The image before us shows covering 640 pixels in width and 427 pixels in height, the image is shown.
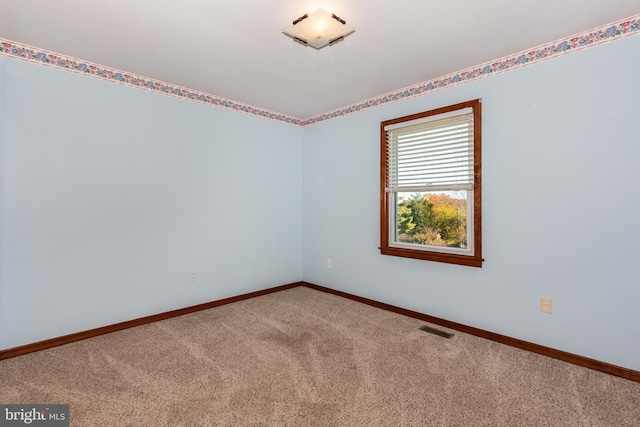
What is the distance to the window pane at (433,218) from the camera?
3090 millimetres

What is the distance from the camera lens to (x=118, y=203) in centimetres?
300

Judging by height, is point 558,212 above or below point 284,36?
below

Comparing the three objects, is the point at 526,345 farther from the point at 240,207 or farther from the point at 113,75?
the point at 113,75

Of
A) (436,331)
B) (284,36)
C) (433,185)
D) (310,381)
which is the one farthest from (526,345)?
(284,36)

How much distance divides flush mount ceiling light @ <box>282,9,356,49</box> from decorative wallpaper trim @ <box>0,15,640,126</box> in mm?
1347

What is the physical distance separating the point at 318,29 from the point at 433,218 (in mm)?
2130

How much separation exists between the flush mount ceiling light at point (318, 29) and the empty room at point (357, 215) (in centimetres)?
2

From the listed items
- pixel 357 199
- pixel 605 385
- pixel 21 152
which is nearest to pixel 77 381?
pixel 21 152

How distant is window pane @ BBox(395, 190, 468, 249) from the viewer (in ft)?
10.1

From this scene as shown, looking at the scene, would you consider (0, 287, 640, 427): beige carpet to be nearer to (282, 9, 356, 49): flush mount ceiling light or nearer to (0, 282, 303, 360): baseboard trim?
(0, 282, 303, 360): baseboard trim

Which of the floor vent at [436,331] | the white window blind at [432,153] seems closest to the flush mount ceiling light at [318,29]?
the white window blind at [432,153]

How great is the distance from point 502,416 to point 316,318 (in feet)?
6.18

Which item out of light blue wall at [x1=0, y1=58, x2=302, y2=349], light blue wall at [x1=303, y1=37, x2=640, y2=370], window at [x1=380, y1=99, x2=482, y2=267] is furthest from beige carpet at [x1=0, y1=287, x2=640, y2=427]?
window at [x1=380, y1=99, x2=482, y2=267]

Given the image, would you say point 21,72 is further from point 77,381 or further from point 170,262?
point 77,381
